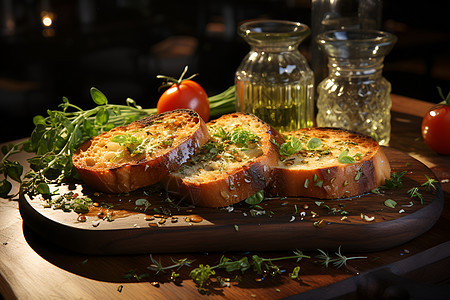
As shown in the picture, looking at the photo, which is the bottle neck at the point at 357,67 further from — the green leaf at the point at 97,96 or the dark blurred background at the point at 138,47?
the dark blurred background at the point at 138,47

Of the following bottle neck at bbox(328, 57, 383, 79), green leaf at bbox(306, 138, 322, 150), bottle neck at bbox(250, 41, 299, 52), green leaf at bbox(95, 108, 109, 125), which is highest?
bottle neck at bbox(250, 41, 299, 52)

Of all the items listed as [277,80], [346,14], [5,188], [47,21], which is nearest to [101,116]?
[5,188]

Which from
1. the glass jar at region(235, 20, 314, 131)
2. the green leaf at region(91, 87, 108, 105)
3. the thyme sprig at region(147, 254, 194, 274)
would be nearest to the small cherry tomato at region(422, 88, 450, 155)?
the glass jar at region(235, 20, 314, 131)

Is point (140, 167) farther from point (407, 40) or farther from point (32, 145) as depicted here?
point (407, 40)

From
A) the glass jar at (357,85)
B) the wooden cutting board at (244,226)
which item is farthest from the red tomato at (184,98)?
the wooden cutting board at (244,226)

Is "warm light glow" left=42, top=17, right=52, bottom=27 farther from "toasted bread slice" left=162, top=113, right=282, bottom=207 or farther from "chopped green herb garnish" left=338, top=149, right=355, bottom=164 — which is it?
"chopped green herb garnish" left=338, top=149, right=355, bottom=164

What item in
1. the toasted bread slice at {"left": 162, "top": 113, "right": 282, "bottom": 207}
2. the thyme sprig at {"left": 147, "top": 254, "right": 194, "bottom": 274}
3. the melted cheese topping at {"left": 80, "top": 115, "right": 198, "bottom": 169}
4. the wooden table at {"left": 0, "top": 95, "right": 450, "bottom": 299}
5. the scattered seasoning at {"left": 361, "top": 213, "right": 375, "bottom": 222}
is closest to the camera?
the wooden table at {"left": 0, "top": 95, "right": 450, "bottom": 299}

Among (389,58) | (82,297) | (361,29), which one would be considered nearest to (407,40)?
(389,58)
